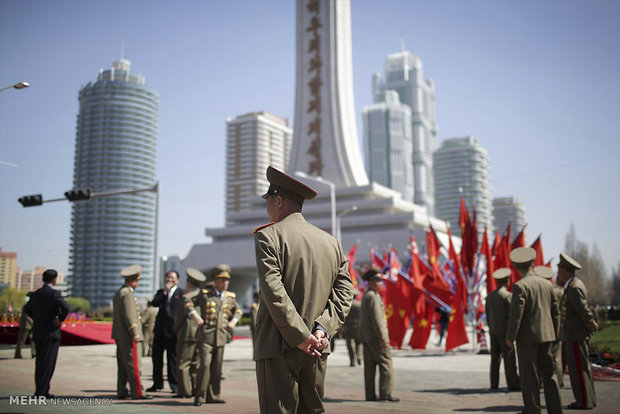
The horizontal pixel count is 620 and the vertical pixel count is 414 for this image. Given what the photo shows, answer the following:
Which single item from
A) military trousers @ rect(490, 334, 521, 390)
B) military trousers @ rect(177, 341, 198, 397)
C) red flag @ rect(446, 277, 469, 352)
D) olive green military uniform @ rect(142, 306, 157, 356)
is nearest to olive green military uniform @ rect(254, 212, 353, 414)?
military trousers @ rect(177, 341, 198, 397)

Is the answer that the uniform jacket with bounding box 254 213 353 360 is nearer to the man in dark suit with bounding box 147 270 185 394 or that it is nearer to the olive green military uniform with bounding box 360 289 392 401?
the olive green military uniform with bounding box 360 289 392 401

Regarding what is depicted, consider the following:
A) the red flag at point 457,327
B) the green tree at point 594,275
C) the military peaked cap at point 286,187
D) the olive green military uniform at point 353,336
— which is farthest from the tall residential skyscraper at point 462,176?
the military peaked cap at point 286,187

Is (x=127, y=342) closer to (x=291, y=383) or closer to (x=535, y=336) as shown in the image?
(x=291, y=383)

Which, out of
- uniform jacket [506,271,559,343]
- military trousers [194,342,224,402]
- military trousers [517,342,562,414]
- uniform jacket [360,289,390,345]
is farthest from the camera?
uniform jacket [360,289,390,345]

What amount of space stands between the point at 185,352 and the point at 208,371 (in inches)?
37.8

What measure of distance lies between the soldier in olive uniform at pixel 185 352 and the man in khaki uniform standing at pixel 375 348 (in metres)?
2.46

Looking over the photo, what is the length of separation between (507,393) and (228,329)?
4.22 metres

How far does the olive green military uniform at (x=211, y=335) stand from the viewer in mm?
7797

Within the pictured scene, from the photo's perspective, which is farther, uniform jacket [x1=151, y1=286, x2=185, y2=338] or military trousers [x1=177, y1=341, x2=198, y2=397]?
uniform jacket [x1=151, y1=286, x2=185, y2=338]

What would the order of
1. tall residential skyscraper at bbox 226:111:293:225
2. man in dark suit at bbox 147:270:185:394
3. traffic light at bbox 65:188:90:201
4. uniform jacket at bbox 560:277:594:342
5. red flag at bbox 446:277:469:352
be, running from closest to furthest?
uniform jacket at bbox 560:277:594:342 < man in dark suit at bbox 147:270:185:394 < red flag at bbox 446:277:469:352 < traffic light at bbox 65:188:90:201 < tall residential skyscraper at bbox 226:111:293:225

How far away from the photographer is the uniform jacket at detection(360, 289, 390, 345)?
830 centimetres

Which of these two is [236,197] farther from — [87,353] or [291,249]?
[291,249]

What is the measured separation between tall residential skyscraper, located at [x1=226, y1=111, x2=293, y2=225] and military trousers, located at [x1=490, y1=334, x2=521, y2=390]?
489ft

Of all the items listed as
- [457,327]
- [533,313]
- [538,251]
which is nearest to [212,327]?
[533,313]
